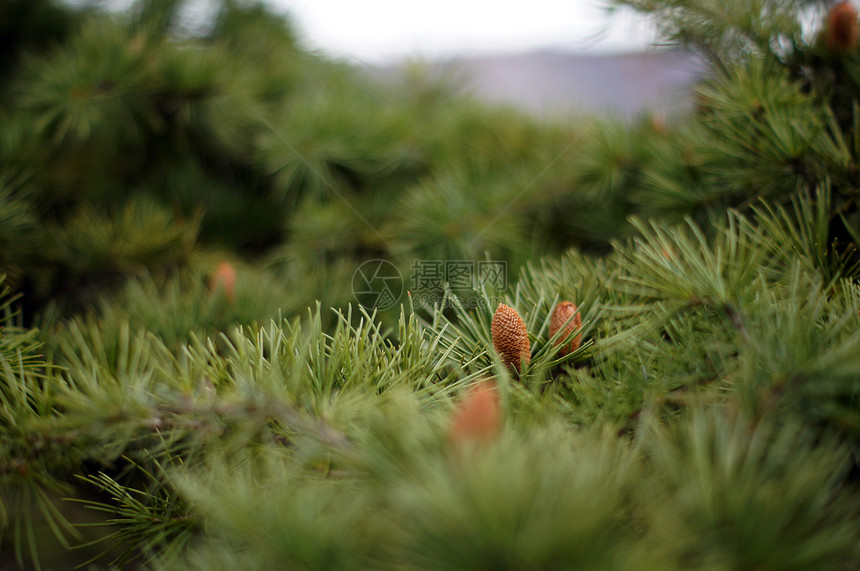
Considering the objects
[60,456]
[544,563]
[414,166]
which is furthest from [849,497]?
[414,166]

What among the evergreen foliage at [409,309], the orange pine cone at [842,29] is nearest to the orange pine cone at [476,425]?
the evergreen foliage at [409,309]

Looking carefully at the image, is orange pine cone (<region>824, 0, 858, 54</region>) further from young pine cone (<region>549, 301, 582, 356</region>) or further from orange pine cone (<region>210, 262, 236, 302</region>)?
orange pine cone (<region>210, 262, 236, 302</region>)

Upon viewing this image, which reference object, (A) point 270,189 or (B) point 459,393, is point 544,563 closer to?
(B) point 459,393

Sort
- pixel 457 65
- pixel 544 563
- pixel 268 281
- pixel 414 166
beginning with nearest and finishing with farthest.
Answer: pixel 544 563, pixel 268 281, pixel 414 166, pixel 457 65

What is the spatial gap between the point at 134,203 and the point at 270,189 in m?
0.12

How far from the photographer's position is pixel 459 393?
0.18 meters

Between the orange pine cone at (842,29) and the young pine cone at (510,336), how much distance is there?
245 millimetres

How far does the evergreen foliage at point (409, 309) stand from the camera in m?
0.12

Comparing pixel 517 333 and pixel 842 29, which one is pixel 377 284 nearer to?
pixel 517 333

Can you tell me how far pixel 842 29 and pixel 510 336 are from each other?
0.25 m

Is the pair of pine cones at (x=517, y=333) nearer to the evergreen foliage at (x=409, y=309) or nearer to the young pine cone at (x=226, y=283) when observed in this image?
the evergreen foliage at (x=409, y=309)

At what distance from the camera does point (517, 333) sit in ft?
0.61
